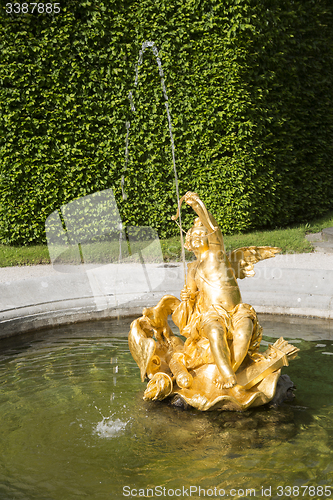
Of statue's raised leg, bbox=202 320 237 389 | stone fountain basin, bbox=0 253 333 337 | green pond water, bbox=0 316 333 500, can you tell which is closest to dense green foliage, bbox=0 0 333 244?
stone fountain basin, bbox=0 253 333 337

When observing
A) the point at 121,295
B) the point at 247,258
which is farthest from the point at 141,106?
the point at 247,258

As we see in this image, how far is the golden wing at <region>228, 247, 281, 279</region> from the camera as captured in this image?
11.3 ft

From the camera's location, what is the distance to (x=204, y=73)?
8.11 m

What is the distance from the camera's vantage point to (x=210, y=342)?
2.98 metres

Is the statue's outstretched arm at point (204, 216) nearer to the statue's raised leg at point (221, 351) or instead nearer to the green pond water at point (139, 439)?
the statue's raised leg at point (221, 351)

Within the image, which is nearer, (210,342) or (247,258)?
(210,342)

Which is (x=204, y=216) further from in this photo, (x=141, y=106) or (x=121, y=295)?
(x=141, y=106)

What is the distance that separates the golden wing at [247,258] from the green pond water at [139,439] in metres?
0.86

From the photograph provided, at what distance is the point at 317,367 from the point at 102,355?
174cm

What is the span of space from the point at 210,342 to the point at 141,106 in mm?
5899

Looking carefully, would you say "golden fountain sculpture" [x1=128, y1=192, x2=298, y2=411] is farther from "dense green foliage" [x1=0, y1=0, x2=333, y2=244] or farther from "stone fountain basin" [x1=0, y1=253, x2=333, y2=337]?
"dense green foliage" [x1=0, y1=0, x2=333, y2=244]

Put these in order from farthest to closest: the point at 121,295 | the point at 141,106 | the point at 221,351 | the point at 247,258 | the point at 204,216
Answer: the point at 141,106 < the point at 121,295 < the point at 247,258 < the point at 204,216 < the point at 221,351

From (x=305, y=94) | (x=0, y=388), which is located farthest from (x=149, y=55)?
(x=0, y=388)

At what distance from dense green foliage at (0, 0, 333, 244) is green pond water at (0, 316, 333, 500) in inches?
186
